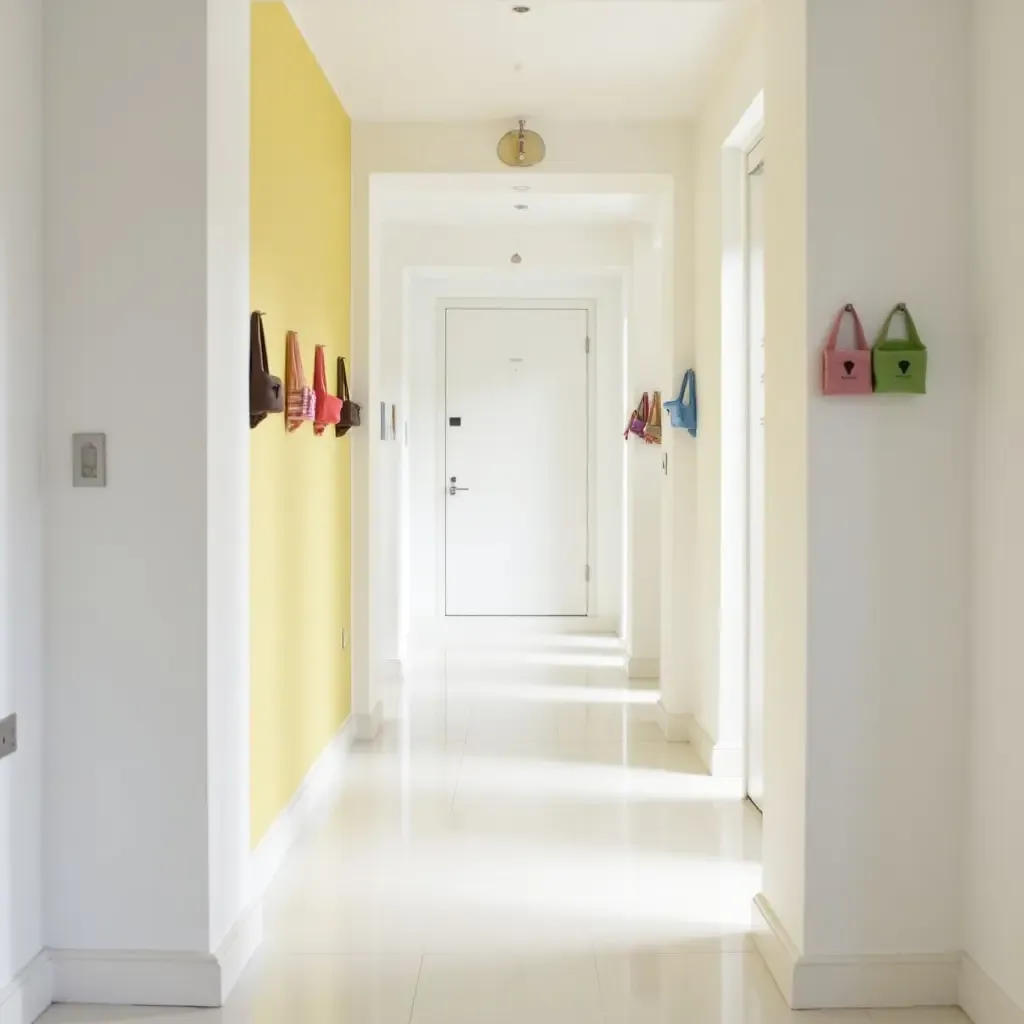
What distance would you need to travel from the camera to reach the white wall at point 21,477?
2.29 m

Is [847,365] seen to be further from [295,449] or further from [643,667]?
[643,667]

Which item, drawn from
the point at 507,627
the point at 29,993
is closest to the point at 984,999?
the point at 29,993

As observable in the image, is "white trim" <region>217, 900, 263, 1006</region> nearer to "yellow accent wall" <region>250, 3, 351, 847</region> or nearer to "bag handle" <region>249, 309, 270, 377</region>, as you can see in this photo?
"yellow accent wall" <region>250, 3, 351, 847</region>

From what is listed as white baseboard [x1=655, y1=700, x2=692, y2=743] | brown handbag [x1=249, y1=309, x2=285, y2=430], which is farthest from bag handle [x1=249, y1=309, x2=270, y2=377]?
white baseboard [x1=655, y1=700, x2=692, y2=743]

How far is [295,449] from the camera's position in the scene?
3.80 m

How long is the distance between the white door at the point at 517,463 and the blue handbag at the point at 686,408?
12.3 ft

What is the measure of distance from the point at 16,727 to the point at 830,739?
1.64 meters

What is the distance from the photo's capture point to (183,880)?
8.07ft

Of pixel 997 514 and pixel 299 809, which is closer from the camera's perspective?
pixel 997 514

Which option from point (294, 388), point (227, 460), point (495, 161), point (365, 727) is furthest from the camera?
point (365, 727)

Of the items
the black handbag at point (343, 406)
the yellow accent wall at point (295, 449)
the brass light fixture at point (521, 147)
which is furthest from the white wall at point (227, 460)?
Result: the brass light fixture at point (521, 147)

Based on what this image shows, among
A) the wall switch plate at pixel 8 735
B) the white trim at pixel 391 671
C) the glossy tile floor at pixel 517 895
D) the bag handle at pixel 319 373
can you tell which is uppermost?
the bag handle at pixel 319 373

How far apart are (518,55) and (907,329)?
220cm

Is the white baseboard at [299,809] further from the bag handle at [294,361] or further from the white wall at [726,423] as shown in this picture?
the white wall at [726,423]
